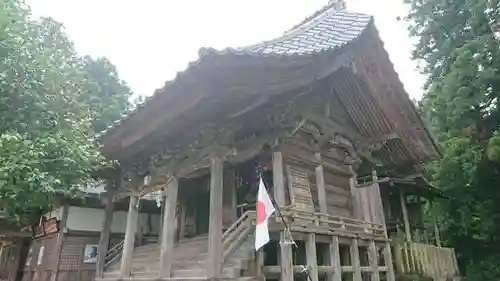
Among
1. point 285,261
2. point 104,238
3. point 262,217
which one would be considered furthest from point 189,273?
point 104,238

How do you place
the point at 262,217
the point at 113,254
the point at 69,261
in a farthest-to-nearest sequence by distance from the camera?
the point at 69,261 → the point at 113,254 → the point at 262,217

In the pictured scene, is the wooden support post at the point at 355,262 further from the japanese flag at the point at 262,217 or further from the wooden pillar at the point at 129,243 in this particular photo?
the wooden pillar at the point at 129,243

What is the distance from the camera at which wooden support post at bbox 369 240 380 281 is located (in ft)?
28.6

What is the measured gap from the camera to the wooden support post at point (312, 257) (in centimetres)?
714

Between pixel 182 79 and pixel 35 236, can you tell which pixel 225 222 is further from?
pixel 35 236

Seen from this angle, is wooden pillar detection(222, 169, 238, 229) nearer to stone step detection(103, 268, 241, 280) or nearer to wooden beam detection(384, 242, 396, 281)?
stone step detection(103, 268, 241, 280)

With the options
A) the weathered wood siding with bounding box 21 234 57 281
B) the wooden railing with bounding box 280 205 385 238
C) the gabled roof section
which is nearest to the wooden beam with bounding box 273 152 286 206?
the wooden railing with bounding box 280 205 385 238

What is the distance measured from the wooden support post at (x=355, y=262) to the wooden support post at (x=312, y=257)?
4.46 feet

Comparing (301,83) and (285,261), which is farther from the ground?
(301,83)

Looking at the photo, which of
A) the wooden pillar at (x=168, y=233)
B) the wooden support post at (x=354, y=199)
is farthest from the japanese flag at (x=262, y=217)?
the wooden support post at (x=354, y=199)

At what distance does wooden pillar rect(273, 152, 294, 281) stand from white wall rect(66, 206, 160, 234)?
21.1 ft

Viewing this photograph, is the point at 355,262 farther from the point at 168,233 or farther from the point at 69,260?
the point at 69,260

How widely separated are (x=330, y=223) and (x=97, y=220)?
7828 mm

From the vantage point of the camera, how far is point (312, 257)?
722 cm
